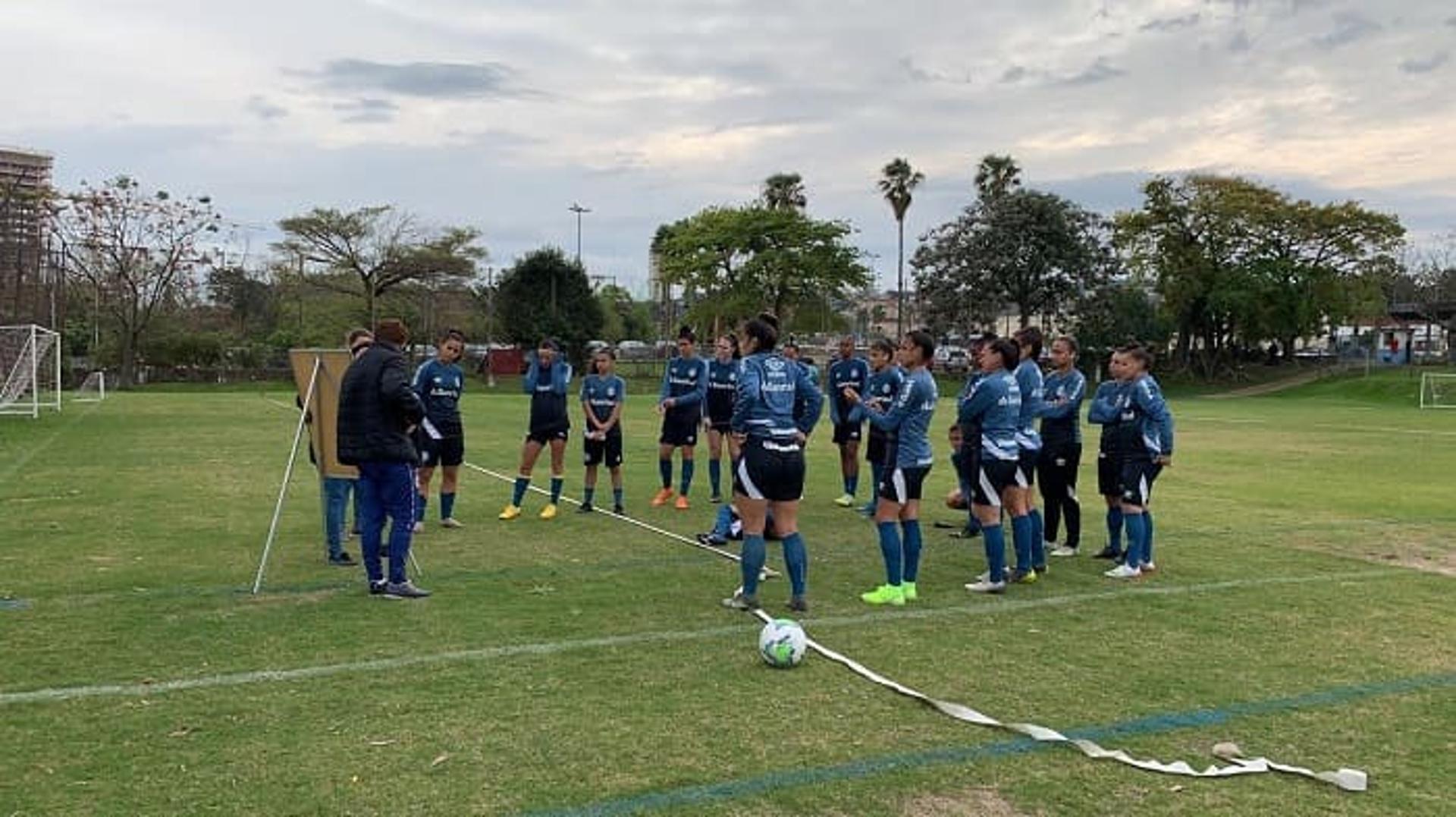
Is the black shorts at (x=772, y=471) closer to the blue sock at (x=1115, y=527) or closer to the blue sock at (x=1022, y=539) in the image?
the blue sock at (x=1022, y=539)

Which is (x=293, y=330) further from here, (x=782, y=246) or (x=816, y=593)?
(x=816, y=593)

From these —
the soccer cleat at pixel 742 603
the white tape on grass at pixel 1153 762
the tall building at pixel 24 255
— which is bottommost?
the white tape on grass at pixel 1153 762

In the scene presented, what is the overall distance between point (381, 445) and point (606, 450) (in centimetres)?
485

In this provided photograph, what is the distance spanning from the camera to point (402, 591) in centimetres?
799

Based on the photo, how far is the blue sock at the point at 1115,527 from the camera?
388 inches

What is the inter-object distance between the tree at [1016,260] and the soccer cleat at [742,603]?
55921 mm

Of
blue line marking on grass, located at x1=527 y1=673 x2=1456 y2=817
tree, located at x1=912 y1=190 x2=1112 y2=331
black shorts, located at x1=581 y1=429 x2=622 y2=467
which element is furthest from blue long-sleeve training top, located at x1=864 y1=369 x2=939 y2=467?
tree, located at x1=912 y1=190 x2=1112 y2=331

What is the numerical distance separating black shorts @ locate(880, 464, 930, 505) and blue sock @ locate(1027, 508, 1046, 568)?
1.40 meters

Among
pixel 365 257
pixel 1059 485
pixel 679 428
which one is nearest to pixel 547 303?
pixel 365 257

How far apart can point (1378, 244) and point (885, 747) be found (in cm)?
6638

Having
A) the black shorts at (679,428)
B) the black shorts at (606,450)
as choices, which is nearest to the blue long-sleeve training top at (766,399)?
the black shorts at (606,450)

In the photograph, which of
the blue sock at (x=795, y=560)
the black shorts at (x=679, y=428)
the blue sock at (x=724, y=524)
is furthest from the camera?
the black shorts at (x=679, y=428)

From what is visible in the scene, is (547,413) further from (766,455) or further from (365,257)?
(365,257)

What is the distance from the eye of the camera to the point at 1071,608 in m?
7.96
